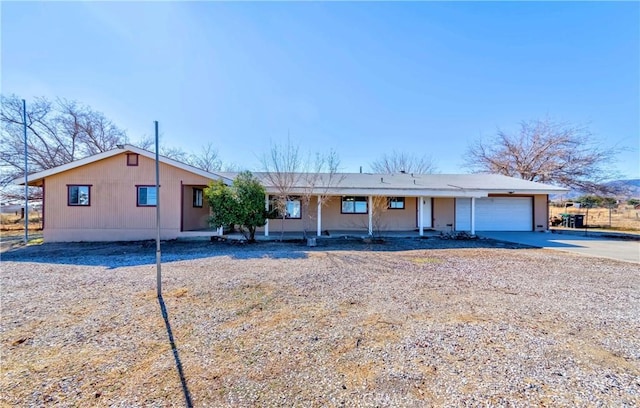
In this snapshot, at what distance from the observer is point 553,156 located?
22781 millimetres

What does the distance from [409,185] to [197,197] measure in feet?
36.8

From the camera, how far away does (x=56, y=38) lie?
29.2 feet

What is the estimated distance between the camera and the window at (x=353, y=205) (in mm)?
14727

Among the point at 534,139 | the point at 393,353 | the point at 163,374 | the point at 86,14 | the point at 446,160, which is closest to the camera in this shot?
the point at 163,374

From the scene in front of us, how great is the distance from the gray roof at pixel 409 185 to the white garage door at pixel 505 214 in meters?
0.96

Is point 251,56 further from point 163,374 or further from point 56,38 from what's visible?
point 163,374

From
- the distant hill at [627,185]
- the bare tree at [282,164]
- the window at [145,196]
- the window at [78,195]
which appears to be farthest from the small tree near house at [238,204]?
the distant hill at [627,185]

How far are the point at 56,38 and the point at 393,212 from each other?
611 inches

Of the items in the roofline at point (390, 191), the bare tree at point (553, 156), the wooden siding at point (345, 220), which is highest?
the bare tree at point (553, 156)

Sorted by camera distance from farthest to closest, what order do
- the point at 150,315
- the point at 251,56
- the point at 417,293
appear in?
the point at 251,56, the point at 417,293, the point at 150,315

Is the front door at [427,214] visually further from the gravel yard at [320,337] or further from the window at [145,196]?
the window at [145,196]

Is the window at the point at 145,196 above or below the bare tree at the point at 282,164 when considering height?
below

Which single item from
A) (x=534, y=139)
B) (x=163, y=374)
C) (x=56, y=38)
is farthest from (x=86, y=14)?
(x=534, y=139)

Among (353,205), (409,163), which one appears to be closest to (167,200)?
(353,205)
